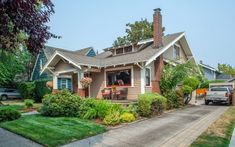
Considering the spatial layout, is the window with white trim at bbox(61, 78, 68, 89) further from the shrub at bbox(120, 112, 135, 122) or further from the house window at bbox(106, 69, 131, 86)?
the shrub at bbox(120, 112, 135, 122)

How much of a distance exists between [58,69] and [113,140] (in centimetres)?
1500

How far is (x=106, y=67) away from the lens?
20359mm

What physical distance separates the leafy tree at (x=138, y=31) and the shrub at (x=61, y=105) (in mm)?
34490

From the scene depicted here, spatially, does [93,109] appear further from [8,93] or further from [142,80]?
[8,93]

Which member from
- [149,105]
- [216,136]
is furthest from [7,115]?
[216,136]

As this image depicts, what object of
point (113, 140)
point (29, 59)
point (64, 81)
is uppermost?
point (29, 59)

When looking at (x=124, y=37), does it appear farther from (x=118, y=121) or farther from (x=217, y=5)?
(x=118, y=121)

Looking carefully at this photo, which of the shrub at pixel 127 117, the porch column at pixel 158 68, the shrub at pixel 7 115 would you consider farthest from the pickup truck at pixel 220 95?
the shrub at pixel 7 115

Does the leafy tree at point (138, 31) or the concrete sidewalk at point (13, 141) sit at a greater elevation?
the leafy tree at point (138, 31)

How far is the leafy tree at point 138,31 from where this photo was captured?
47.0 metres

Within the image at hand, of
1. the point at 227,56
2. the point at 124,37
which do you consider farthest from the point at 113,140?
the point at 227,56

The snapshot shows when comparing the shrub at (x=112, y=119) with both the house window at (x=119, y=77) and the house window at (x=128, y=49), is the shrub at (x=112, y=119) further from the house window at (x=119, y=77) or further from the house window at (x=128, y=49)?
the house window at (x=128, y=49)

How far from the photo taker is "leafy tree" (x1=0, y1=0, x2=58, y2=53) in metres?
5.12

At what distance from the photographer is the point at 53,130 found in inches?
371
